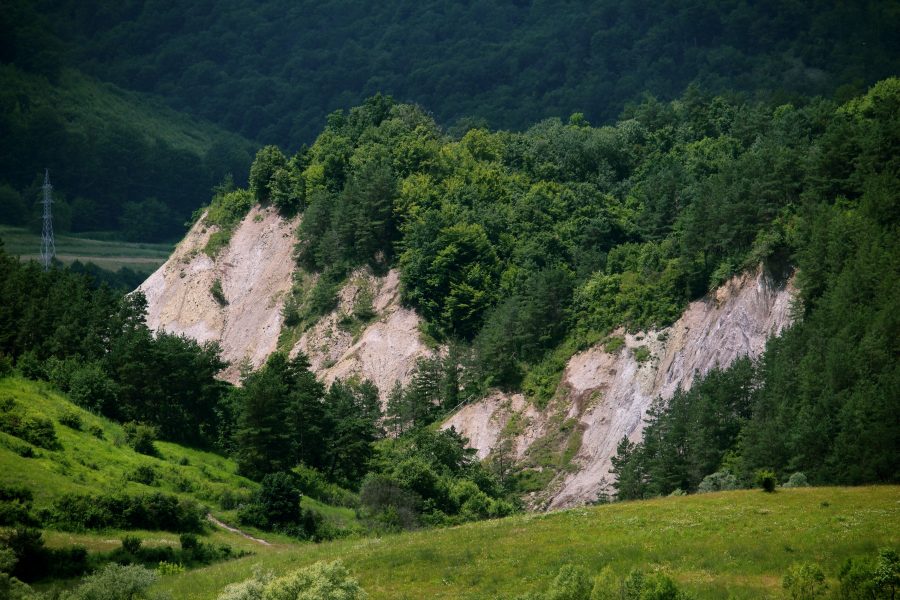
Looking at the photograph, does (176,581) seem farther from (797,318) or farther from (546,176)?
(546,176)

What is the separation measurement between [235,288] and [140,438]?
52248 millimetres

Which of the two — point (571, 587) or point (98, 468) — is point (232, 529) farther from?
point (571, 587)

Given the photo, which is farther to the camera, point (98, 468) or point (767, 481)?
point (98, 468)

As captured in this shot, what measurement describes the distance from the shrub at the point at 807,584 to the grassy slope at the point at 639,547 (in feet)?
3.93

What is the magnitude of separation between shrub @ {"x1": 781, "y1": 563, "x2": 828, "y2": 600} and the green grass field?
1021 mm

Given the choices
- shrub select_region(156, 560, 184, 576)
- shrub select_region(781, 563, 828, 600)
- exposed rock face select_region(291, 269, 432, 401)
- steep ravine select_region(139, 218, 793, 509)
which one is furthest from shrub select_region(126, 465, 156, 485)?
shrub select_region(781, 563, 828, 600)

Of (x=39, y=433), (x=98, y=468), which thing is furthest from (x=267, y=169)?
(x=98, y=468)

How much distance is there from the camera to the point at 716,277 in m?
110

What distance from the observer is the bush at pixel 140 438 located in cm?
9531

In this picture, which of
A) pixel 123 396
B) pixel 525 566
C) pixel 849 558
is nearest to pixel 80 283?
pixel 123 396

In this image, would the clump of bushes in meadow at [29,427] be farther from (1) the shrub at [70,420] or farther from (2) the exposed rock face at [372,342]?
(2) the exposed rock face at [372,342]

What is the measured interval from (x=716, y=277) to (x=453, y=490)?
27.6 meters

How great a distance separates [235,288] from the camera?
14662 cm

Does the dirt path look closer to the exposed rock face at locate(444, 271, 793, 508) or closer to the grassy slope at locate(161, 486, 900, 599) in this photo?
the grassy slope at locate(161, 486, 900, 599)
